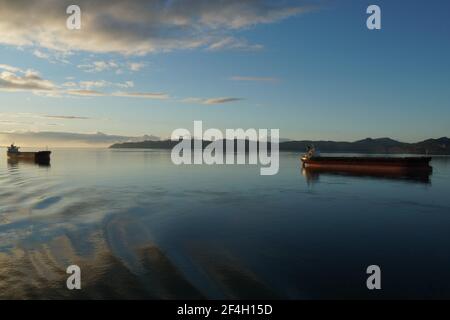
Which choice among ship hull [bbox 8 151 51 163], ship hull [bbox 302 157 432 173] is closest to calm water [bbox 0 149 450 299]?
ship hull [bbox 302 157 432 173]

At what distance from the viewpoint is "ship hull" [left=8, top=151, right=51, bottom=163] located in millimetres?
97938

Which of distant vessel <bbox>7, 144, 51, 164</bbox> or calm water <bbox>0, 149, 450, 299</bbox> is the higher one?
distant vessel <bbox>7, 144, 51, 164</bbox>

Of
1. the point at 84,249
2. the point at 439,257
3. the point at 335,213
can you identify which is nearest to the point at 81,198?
the point at 84,249

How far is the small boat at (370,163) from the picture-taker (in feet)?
216

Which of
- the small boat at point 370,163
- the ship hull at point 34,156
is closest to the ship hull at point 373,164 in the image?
the small boat at point 370,163

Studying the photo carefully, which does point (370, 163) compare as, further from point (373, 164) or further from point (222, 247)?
point (222, 247)

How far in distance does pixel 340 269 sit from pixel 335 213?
1283 centimetres

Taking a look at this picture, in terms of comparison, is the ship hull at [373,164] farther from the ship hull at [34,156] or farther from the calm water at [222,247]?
the ship hull at [34,156]

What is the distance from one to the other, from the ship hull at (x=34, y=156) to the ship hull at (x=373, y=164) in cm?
7386

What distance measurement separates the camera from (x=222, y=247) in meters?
16.1

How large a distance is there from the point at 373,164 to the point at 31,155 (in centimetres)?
9563

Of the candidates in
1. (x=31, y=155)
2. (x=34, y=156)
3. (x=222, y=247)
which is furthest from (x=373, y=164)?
(x=31, y=155)

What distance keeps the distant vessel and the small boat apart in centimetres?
7388

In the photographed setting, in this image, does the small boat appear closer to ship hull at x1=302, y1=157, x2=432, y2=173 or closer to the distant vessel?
ship hull at x1=302, y1=157, x2=432, y2=173
